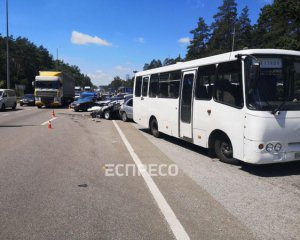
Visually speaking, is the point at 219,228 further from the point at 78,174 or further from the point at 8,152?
the point at 8,152

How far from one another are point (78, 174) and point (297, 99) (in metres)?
5.04

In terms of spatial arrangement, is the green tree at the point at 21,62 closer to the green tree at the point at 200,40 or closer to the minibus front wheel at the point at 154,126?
the green tree at the point at 200,40

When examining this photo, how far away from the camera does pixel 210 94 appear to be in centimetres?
890

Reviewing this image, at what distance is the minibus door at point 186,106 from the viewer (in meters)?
10.0

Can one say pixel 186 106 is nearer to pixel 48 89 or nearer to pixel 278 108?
pixel 278 108

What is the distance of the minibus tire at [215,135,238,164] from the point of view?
8.23m

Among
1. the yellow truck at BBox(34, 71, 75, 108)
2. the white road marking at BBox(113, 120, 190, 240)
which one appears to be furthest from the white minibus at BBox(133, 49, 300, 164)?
the yellow truck at BBox(34, 71, 75, 108)

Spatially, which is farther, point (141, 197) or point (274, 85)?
point (274, 85)

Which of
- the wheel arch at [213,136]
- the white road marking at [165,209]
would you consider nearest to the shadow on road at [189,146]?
the wheel arch at [213,136]

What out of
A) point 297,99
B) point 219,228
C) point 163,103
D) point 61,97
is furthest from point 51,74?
point 219,228

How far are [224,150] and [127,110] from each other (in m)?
12.7

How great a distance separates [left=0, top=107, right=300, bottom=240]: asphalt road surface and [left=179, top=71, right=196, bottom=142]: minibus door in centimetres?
75

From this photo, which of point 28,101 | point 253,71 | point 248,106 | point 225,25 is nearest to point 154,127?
point 248,106

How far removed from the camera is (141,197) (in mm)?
5734
